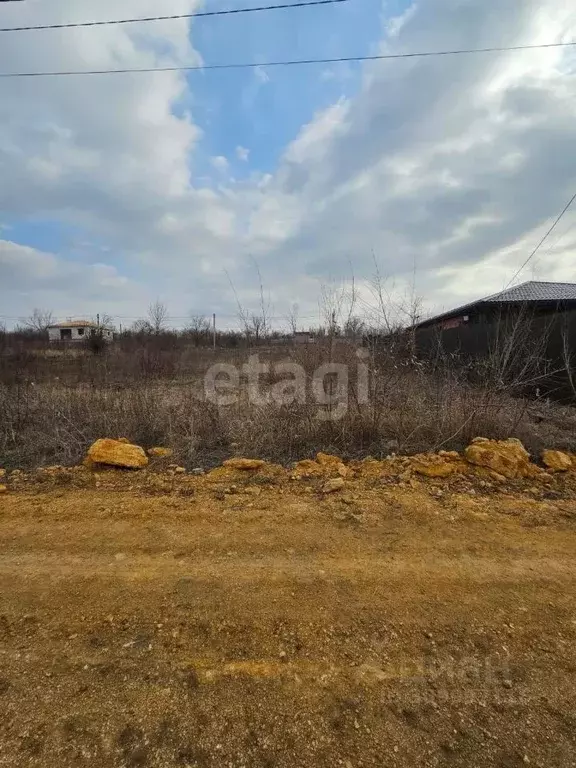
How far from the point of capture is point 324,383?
5395 millimetres

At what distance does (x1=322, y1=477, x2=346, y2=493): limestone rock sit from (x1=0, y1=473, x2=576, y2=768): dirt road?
443 mm

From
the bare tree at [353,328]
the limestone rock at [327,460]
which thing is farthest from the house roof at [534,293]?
the limestone rock at [327,460]

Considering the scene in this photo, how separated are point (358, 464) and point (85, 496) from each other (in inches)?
103

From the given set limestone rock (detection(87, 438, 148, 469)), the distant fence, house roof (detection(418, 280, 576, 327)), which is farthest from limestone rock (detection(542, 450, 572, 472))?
house roof (detection(418, 280, 576, 327))

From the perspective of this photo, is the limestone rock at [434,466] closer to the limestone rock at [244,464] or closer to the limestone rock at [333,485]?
the limestone rock at [333,485]

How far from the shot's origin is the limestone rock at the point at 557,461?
385 cm

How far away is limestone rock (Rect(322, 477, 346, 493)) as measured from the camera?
3.40 meters

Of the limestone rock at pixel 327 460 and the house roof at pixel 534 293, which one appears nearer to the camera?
the limestone rock at pixel 327 460

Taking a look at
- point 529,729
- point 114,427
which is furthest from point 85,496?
point 529,729

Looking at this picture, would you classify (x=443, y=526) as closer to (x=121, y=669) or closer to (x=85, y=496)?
(x=121, y=669)

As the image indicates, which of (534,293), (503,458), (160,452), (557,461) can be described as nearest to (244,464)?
(160,452)

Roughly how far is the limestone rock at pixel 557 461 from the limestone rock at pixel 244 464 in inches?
115

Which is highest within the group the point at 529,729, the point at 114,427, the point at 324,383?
the point at 324,383
